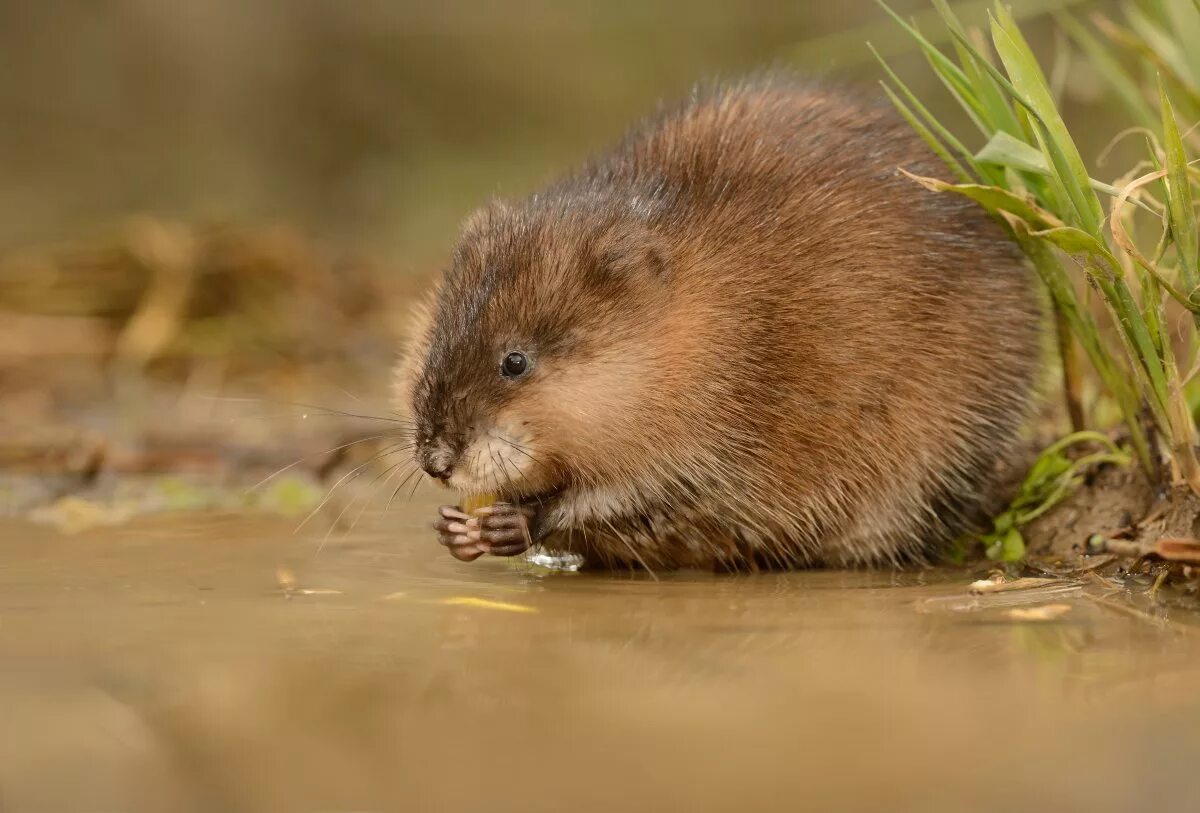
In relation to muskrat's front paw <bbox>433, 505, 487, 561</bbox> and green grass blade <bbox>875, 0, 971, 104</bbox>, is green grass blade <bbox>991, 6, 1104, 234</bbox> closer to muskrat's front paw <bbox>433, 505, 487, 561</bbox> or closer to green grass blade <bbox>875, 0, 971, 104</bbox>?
green grass blade <bbox>875, 0, 971, 104</bbox>

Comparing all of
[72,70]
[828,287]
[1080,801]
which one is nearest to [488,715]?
[1080,801]

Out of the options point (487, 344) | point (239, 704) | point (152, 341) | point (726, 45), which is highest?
point (726, 45)

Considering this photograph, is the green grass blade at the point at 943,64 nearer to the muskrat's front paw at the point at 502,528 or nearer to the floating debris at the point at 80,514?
the muskrat's front paw at the point at 502,528

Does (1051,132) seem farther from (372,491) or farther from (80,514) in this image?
(80,514)

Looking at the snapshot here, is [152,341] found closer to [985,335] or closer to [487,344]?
[487,344]

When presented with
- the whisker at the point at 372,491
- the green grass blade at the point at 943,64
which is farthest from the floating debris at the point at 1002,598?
the whisker at the point at 372,491

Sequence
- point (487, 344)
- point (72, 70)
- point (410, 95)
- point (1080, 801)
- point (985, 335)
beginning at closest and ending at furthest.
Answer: point (1080, 801), point (487, 344), point (985, 335), point (72, 70), point (410, 95)

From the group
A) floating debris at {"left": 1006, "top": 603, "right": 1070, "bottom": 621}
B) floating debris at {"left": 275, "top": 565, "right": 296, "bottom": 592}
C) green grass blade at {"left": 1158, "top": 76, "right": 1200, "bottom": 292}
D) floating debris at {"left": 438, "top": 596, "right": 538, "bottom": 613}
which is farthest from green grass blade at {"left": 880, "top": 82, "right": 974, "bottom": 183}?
floating debris at {"left": 275, "top": 565, "right": 296, "bottom": 592}
